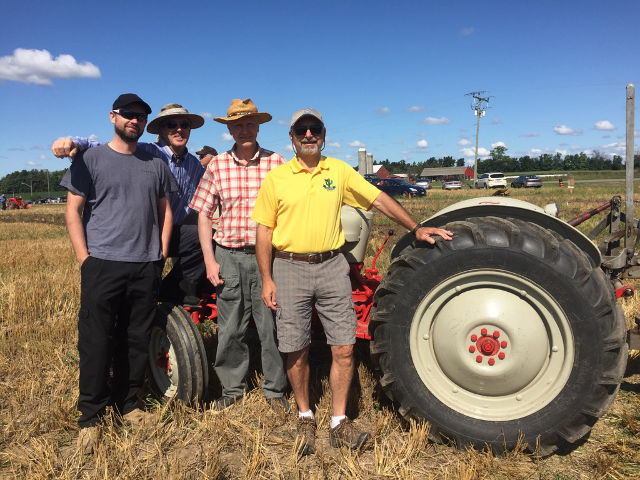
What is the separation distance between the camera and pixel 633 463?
8.56ft

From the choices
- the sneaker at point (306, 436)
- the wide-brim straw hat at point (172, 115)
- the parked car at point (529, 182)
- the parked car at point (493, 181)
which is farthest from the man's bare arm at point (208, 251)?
the parked car at point (493, 181)

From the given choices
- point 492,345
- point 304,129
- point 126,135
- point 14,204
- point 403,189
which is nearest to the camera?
point 492,345

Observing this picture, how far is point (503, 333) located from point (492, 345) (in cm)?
9

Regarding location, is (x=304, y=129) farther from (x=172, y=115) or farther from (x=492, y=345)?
(x=492, y=345)

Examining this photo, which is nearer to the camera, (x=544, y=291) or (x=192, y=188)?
(x=544, y=291)

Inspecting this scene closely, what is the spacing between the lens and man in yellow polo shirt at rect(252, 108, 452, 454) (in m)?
2.83

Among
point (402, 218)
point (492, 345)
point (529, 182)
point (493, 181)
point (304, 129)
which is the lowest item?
point (492, 345)

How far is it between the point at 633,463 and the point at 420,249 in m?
1.56

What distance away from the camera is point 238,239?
3.30 meters

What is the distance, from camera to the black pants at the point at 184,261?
11.9 ft

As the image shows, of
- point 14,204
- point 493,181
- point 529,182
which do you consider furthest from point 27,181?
point 529,182

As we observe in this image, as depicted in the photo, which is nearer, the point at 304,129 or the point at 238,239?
the point at 304,129

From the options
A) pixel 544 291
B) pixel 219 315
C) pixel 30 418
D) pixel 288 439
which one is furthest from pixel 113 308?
pixel 544 291

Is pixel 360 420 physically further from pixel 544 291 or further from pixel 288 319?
pixel 544 291
